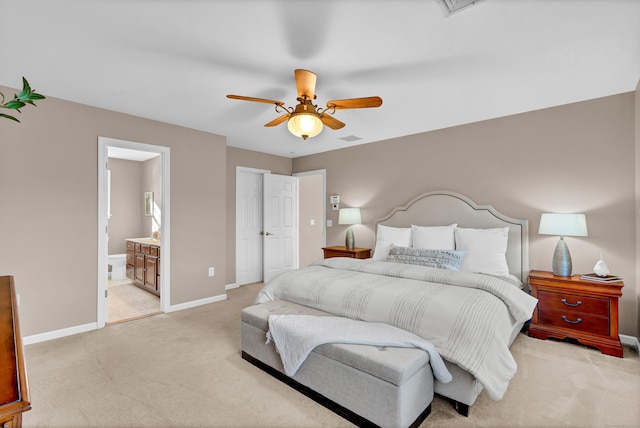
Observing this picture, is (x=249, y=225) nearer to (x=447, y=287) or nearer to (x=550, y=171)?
(x=447, y=287)

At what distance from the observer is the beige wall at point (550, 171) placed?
2998 millimetres

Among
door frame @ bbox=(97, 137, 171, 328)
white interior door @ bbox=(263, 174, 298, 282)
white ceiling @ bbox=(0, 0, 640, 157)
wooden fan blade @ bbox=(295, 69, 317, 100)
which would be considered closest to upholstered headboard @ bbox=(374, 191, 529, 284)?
white ceiling @ bbox=(0, 0, 640, 157)

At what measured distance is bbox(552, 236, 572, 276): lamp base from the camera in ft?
9.95

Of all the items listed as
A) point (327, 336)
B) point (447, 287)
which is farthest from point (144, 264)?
point (447, 287)

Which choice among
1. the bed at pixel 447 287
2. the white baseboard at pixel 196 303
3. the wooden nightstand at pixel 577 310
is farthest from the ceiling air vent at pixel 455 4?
the white baseboard at pixel 196 303

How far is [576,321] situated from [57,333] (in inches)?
199

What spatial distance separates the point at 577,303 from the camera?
9.52 feet

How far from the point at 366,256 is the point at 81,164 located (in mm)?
3761

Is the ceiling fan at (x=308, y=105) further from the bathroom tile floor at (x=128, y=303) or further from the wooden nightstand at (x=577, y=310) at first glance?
the bathroom tile floor at (x=128, y=303)

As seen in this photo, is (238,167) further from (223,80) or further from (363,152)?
(223,80)

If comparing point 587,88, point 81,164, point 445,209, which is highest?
point 587,88

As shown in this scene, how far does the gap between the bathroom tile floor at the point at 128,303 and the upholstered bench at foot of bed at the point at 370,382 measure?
265cm

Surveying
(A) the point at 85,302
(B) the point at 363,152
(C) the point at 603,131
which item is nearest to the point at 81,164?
(A) the point at 85,302

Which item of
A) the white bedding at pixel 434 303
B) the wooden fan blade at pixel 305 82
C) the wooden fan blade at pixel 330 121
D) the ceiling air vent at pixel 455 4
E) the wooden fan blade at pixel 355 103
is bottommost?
the white bedding at pixel 434 303
